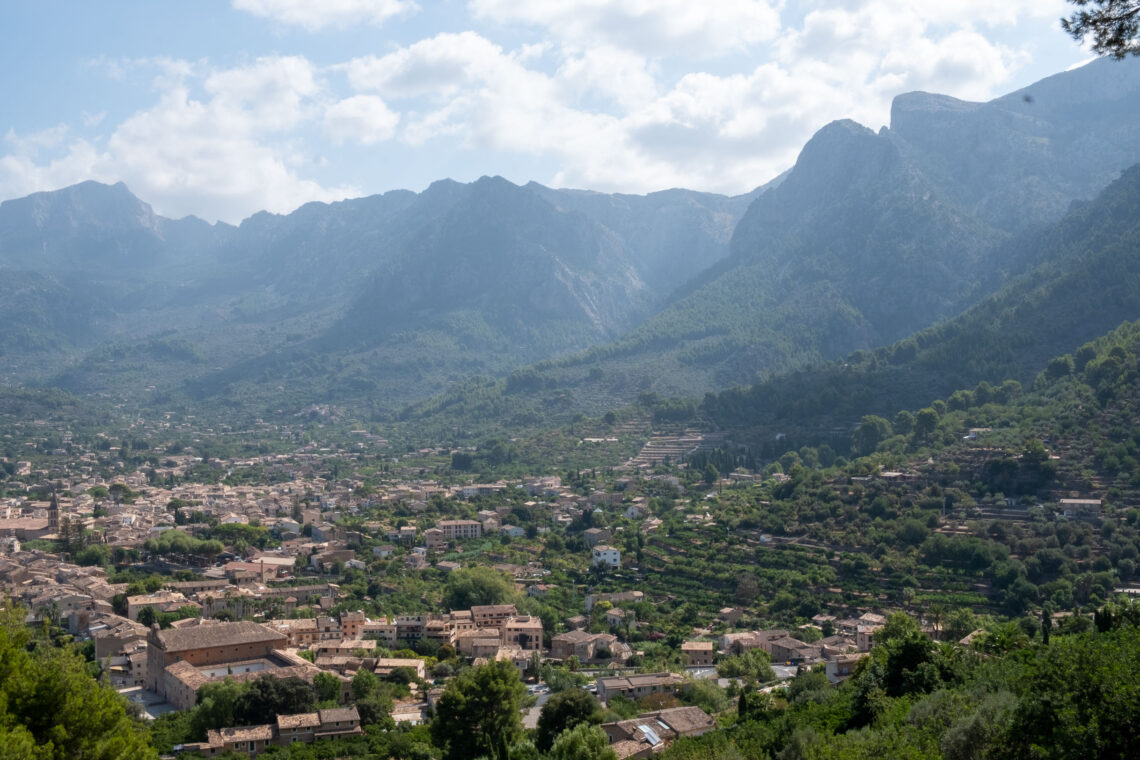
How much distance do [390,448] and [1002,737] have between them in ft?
310

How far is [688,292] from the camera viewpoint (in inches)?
5950

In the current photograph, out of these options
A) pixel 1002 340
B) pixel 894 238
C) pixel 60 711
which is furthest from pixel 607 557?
pixel 894 238

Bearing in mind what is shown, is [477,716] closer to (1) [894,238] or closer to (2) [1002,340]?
(2) [1002,340]

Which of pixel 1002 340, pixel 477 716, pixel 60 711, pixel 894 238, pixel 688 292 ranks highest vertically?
pixel 894 238

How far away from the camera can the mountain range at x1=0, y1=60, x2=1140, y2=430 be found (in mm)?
109250

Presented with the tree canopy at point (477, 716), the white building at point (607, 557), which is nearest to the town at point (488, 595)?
the white building at point (607, 557)

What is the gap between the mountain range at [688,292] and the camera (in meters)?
109

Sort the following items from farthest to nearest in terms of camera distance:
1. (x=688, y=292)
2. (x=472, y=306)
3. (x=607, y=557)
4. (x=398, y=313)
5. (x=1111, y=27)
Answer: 1. (x=472, y=306)
2. (x=398, y=313)
3. (x=688, y=292)
4. (x=607, y=557)
5. (x=1111, y=27)

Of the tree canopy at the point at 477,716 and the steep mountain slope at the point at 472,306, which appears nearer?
the tree canopy at the point at 477,716

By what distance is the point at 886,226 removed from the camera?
393 ft

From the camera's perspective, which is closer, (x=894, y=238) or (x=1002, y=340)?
(x=1002, y=340)

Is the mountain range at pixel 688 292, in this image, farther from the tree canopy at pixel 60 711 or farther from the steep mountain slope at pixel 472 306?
the tree canopy at pixel 60 711

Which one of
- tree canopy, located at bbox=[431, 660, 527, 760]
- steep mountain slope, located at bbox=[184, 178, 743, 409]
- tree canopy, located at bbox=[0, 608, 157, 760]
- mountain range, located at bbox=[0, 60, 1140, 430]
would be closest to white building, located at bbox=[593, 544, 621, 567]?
tree canopy, located at bbox=[431, 660, 527, 760]

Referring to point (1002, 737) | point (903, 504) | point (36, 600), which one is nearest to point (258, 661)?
point (36, 600)
